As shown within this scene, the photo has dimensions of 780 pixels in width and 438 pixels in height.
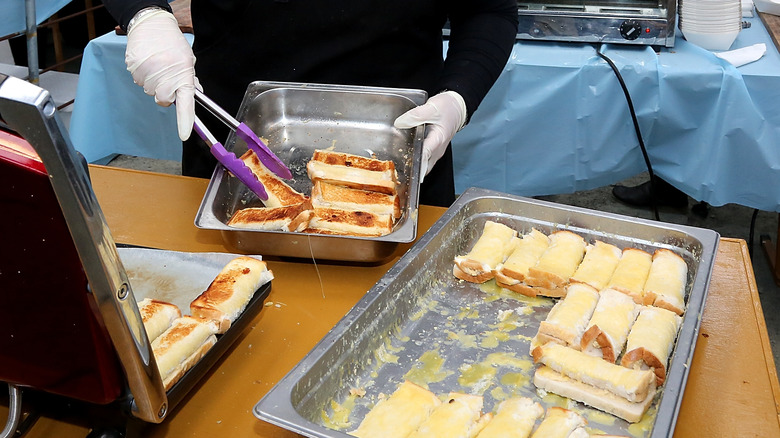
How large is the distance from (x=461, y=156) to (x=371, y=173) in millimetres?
1624

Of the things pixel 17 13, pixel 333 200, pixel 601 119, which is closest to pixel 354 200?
pixel 333 200

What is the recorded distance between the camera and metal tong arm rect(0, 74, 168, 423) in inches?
22.2

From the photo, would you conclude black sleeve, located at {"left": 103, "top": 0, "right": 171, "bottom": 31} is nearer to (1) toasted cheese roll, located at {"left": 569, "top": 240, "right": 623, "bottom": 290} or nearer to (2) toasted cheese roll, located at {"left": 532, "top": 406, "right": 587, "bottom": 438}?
(1) toasted cheese roll, located at {"left": 569, "top": 240, "right": 623, "bottom": 290}

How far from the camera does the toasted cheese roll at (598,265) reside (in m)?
1.37

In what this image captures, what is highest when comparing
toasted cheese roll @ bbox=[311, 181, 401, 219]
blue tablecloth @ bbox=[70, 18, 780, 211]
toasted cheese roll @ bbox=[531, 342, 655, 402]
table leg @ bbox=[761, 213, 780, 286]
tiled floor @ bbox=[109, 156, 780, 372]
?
toasted cheese roll @ bbox=[311, 181, 401, 219]

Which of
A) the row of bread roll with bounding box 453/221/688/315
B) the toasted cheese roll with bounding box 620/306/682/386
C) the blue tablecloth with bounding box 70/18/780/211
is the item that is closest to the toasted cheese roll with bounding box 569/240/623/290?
the row of bread roll with bounding box 453/221/688/315

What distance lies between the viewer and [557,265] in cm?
140

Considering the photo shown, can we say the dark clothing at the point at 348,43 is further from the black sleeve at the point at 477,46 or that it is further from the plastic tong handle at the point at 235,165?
the plastic tong handle at the point at 235,165

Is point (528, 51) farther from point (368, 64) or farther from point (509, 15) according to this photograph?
point (368, 64)

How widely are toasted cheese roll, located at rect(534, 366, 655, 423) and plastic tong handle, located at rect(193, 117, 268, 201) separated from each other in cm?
74

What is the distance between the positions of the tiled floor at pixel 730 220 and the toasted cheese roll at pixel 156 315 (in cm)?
294

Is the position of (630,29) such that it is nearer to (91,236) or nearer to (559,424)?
(559,424)

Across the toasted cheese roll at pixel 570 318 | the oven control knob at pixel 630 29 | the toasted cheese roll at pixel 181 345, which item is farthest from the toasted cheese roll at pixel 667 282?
the oven control knob at pixel 630 29

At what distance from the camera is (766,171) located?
9.26 ft
